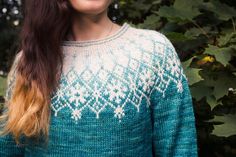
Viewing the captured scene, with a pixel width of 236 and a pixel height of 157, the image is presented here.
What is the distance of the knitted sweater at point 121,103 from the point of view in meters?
1.34

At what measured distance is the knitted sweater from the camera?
1.34m

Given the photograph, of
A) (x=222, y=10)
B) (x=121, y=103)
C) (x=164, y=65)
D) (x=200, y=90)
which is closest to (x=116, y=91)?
(x=121, y=103)

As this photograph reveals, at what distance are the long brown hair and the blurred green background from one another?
220mm

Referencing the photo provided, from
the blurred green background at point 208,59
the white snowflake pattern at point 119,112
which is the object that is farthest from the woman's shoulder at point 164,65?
the blurred green background at point 208,59

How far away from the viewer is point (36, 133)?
4.56ft

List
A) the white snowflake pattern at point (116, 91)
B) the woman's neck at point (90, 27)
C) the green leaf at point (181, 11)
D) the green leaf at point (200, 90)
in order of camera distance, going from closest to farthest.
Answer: the white snowflake pattern at point (116, 91) → the woman's neck at point (90, 27) → the green leaf at point (200, 90) → the green leaf at point (181, 11)

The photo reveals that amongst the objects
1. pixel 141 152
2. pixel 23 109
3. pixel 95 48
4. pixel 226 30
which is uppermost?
pixel 226 30

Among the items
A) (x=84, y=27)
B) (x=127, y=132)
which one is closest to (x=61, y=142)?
(x=127, y=132)

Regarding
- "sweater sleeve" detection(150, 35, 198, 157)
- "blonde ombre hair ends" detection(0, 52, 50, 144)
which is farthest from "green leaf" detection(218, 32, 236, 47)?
"blonde ombre hair ends" detection(0, 52, 50, 144)

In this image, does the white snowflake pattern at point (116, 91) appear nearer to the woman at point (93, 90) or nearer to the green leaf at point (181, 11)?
the woman at point (93, 90)

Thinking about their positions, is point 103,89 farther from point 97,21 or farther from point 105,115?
point 97,21

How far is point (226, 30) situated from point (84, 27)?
66 centimetres

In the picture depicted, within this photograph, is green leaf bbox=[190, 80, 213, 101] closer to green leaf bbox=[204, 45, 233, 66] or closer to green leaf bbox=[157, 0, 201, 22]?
green leaf bbox=[204, 45, 233, 66]

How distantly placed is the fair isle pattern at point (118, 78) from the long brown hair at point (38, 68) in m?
0.03
